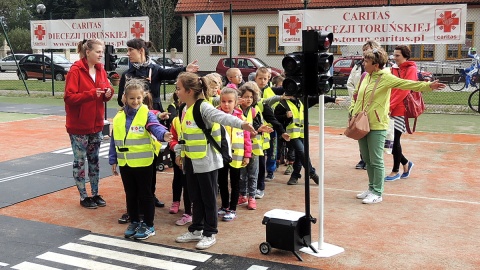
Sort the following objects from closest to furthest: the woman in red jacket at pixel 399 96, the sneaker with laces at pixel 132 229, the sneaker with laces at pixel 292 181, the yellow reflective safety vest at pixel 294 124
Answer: the sneaker with laces at pixel 132 229, the yellow reflective safety vest at pixel 294 124, the woman in red jacket at pixel 399 96, the sneaker with laces at pixel 292 181

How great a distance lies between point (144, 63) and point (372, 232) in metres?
3.41

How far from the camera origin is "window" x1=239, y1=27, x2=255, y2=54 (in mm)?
34000

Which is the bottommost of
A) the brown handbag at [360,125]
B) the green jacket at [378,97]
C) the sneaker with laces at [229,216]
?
the sneaker with laces at [229,216]

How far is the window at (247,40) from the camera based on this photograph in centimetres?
3400

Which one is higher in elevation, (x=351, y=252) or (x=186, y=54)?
(x=186, y=54)

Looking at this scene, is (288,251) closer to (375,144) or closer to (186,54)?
(375,144)

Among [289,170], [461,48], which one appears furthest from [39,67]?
[289,170]

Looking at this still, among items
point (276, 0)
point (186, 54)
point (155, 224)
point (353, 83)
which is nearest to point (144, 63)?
point (155, 224)

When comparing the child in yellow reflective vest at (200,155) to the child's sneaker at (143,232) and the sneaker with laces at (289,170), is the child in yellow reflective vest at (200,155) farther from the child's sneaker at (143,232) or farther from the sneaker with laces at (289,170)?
the sneaker with laces at (289,170)

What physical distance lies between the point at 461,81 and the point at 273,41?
1230cm

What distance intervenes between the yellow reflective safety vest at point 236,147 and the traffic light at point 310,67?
1502mm

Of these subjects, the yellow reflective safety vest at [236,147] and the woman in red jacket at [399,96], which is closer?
the yellow reflective safety vest at [236,147]

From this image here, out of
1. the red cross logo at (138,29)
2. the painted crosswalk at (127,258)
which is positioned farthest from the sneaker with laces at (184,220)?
the red cross logo at (138,29)

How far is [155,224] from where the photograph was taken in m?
6.69
